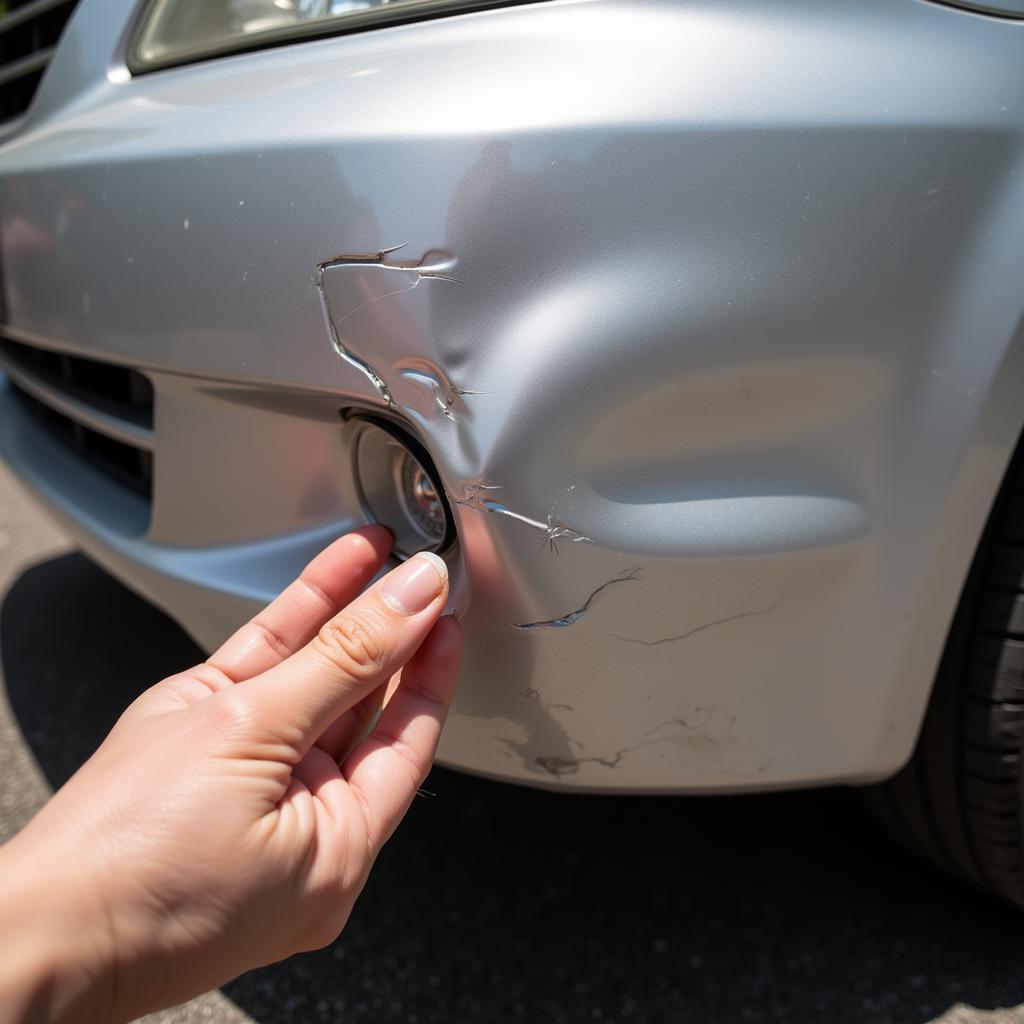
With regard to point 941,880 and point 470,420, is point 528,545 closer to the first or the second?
point 470,420

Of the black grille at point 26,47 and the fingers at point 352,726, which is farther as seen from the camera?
the black grille at point 26,47

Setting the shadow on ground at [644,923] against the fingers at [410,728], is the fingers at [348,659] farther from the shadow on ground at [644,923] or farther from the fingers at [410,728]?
the shadow on ground at [644,923]

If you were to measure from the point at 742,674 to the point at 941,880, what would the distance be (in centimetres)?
75

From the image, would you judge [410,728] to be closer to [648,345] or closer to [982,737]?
[648,345]

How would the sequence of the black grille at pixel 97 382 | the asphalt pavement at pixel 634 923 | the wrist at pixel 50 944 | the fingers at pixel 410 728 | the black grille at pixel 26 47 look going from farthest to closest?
the black grille at pixel 26 47 → the black grille at pixel 97 382 → the asphalt pavement at pixel 634 923 → the fingers at pixel 410 728 → the wrist at pixel 50 944

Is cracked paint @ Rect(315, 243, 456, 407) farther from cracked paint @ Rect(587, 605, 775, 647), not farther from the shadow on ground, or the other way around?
the shadow on ground

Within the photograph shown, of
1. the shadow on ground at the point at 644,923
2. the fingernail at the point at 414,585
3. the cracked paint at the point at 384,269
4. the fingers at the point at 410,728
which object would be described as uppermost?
the cracked paint at the point at 384,269

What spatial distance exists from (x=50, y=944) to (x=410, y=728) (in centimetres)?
37

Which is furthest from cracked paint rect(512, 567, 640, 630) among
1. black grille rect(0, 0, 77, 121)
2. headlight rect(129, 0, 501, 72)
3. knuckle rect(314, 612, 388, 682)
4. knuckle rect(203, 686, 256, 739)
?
black grille rect(0, 0, 77, 121)

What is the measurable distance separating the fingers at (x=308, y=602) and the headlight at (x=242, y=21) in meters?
0.57

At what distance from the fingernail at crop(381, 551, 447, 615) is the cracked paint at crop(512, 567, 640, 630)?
0.29 feet

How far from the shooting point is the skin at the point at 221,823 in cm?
73

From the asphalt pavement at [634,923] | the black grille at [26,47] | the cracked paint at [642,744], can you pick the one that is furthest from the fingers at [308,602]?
the black grille at [26,47]

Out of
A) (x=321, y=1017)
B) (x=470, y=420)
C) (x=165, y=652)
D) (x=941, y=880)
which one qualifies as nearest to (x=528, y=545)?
(x=470, y=420)
